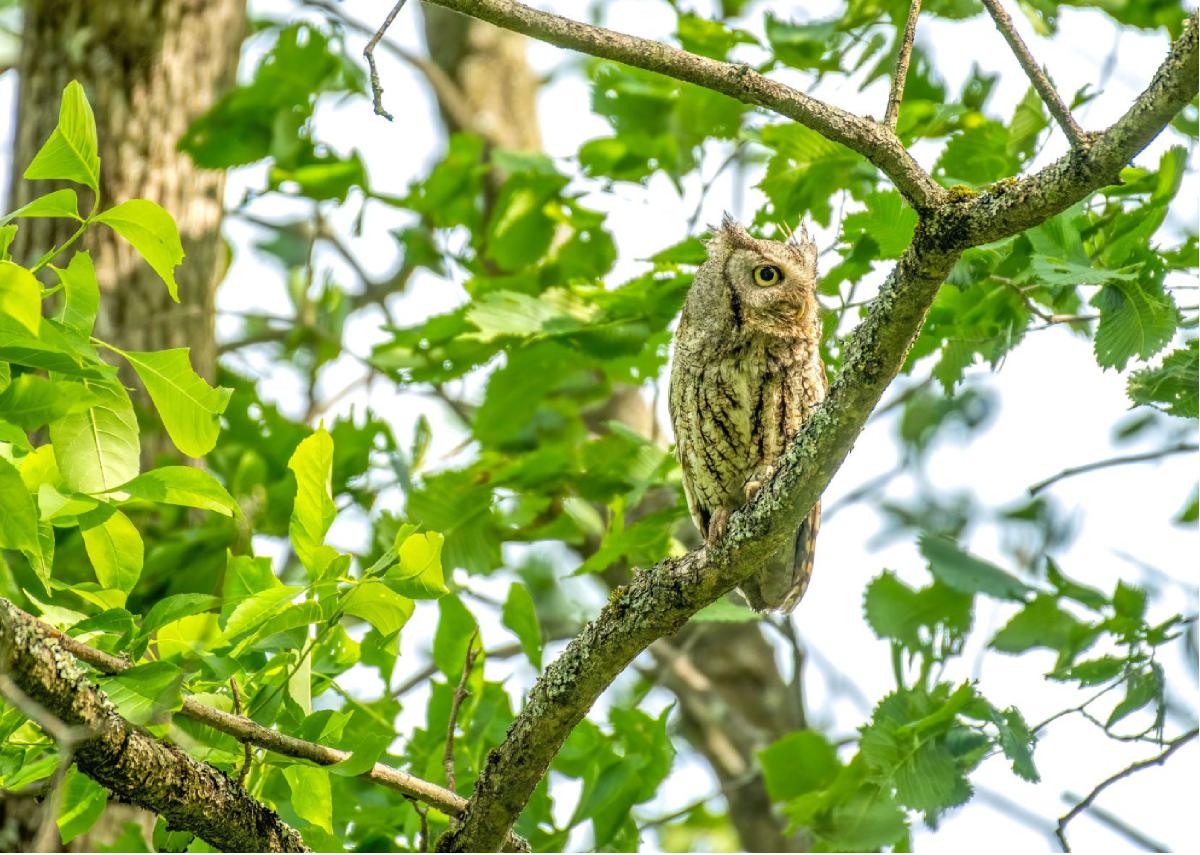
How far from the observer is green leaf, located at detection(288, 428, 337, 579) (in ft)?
8.14

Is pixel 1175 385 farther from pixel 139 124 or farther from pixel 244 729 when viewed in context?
pixel 139 124

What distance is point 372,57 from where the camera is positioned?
226 cm

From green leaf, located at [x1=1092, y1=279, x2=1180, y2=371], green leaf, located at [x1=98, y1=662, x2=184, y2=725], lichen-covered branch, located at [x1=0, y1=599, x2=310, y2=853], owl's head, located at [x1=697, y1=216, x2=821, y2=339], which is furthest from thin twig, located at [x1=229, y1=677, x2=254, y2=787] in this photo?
green leaf, located at [x1=1092, y1=279, x2=1180, y2=371]

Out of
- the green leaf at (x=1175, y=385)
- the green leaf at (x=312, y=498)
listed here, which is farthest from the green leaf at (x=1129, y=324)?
the green leaf at (x=312, y=498)

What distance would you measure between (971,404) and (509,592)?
4.64 metres

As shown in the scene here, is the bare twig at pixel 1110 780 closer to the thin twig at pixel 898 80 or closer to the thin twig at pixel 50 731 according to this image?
the thin twig at pixel 898 80

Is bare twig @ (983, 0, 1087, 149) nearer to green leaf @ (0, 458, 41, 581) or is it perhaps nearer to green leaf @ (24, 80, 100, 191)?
green leaf @ (24, 80, 100, 191)

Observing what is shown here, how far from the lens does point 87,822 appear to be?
2.71 meters

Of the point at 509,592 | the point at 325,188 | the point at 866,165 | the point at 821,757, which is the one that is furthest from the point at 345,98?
the point at 821,757

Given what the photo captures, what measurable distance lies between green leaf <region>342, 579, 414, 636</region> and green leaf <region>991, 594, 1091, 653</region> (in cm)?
276

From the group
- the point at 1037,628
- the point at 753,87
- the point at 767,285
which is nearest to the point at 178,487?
the point at 753,87

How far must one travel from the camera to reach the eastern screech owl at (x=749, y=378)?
11.9 ft

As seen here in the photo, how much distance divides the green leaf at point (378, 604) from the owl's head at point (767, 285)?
5.27ft

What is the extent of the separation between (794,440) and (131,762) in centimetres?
143
